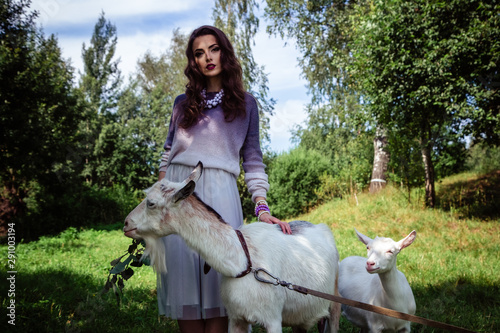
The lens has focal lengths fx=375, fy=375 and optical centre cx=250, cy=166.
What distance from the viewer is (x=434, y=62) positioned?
899cm

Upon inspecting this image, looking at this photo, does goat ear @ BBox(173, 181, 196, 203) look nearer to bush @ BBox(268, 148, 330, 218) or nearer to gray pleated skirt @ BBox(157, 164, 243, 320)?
gray pleated skirt @ BBox(157, 164, 243, 320)

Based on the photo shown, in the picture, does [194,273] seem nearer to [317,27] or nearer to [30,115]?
[30,115]

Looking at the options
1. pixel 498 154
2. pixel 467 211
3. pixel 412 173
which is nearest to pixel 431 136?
pixel 412 173

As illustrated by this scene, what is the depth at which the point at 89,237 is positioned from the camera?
44.1 feet

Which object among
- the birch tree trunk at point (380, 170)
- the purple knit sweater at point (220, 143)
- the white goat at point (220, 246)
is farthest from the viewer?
the birch tree trunk at point (380, 170)

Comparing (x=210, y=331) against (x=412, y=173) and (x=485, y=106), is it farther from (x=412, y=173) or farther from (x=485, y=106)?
(x=412, y=173)

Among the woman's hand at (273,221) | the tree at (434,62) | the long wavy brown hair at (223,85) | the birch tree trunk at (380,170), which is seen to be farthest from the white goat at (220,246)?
the birch tree trunk at (380,170)

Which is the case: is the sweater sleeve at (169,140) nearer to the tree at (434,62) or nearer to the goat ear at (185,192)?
the goat ear at (185,192)

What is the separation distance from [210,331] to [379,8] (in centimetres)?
1015

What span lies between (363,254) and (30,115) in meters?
11.2

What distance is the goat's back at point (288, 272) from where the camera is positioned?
7.54 feet

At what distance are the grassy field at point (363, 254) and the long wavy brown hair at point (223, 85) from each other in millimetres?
3077

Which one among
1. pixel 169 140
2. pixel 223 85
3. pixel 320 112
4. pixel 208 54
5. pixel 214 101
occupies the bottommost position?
pixel 169 140

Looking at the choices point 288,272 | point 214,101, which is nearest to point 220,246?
point 288,272
